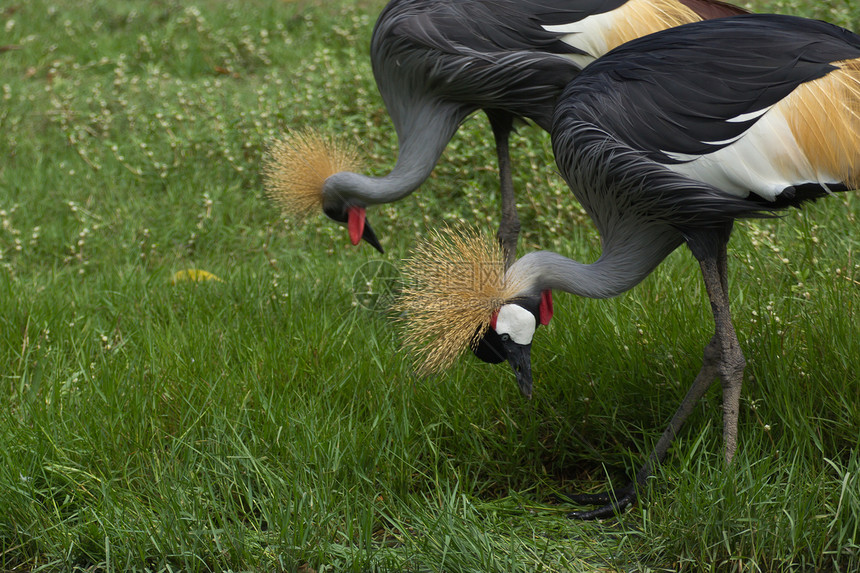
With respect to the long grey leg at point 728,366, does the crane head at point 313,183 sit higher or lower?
lower

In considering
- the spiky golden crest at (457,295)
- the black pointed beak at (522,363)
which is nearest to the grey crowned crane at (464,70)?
the spiky golden crest at (457,295)

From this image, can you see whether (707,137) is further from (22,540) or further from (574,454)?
(22,540)

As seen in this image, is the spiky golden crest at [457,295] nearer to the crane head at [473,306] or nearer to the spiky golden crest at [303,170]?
the crane head at [473,306]

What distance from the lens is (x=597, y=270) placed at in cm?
283

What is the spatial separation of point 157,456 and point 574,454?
4.54ft

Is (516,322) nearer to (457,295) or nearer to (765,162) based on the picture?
(457,295)

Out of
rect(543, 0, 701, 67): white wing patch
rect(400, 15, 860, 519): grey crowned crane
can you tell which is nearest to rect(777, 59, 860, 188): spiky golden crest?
rect(400, 15, 860, 519): grey crowned crane

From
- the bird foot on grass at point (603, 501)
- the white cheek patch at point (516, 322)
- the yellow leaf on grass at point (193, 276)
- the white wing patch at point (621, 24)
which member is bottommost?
the yellow leaf on grass at point (193, 276)

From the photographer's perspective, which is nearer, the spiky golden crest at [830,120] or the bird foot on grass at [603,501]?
the spiky golden crest at [830,120]

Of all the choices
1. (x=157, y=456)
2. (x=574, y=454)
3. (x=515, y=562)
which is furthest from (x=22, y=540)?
(x=574, y=454)

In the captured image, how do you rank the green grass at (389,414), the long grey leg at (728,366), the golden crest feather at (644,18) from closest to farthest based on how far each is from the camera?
1. the green grass at (389,414)
2. the long grey leg at (728,366)
3. the golden crest feather at (644,18)

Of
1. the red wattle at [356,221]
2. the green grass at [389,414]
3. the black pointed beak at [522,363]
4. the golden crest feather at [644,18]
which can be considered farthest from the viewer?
the red wattle at [356,221]

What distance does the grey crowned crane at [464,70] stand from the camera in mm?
3617

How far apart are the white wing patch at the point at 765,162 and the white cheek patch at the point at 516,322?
677 millimetres
